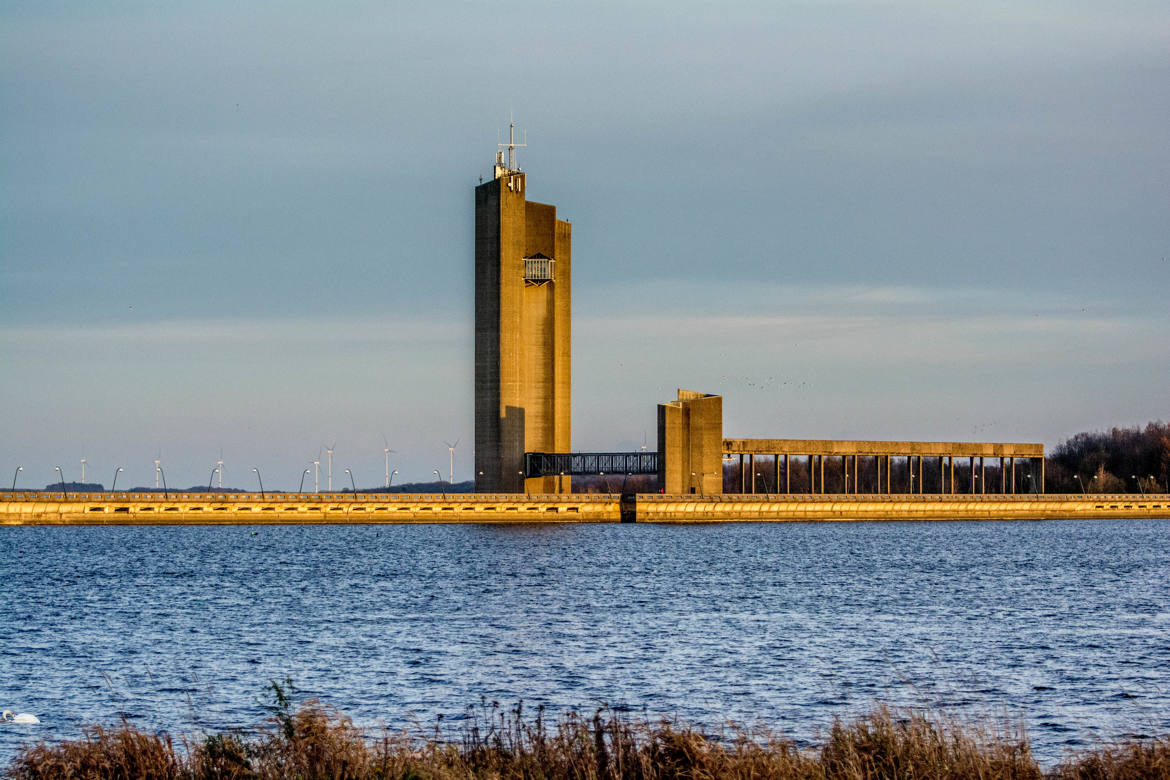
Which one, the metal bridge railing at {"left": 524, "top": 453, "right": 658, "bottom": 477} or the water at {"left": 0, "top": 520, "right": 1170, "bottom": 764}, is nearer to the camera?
the water at {"left": 0, "top": 520, "right": 1170, "bottom": 764}

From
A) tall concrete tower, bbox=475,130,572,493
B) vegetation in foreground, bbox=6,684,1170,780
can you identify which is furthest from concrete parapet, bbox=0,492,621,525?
vegetation in foreground, bbox=6,684,1170,780

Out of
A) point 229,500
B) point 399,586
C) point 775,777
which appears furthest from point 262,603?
point 229,500

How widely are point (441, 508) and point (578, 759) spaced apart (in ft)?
388

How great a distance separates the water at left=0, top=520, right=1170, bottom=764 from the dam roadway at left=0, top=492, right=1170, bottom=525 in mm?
40655

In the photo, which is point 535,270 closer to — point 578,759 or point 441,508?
point 441,508

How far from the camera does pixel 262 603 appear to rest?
179 ft

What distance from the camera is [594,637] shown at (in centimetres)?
4281

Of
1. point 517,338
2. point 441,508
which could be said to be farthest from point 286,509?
point 517,338

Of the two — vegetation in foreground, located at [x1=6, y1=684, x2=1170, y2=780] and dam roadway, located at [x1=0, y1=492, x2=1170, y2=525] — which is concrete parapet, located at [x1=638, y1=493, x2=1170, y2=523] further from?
vegetation in foreground, located at [x1=6, y1=684, x2=1170, y2=780]

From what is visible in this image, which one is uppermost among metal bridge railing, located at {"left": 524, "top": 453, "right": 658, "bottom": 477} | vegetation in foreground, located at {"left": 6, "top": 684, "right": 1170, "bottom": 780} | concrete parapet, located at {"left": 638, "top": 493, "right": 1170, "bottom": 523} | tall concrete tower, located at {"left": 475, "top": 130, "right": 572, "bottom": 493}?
tall concrete tower, located at {"left": 475, "top": 130, "right": 572, "bottom": 493}

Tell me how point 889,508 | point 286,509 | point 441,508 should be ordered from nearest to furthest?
point 286,509
point 441,508
point 889,508

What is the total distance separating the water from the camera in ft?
99.9

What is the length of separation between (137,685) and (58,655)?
676cm

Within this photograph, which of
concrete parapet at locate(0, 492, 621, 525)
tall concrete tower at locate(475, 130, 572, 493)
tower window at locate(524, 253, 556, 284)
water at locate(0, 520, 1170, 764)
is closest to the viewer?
water at locate(0, 520, 1170, 764)
